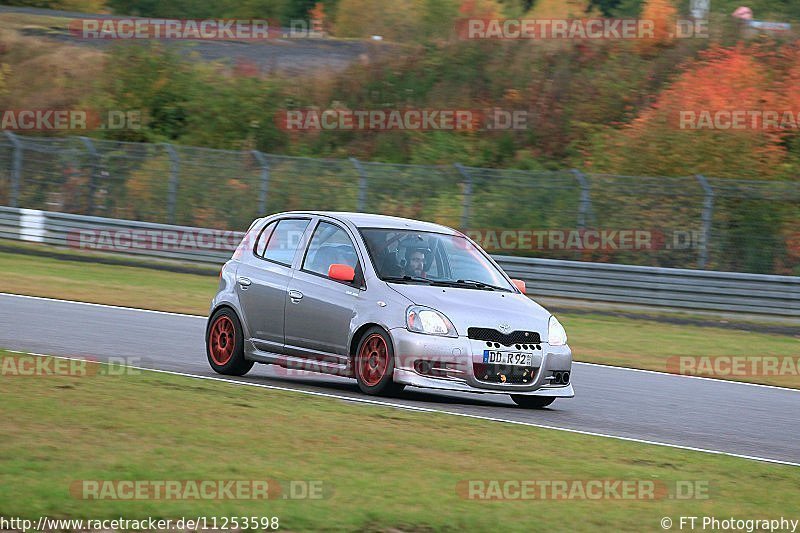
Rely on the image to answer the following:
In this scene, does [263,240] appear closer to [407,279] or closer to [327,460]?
[407,279]

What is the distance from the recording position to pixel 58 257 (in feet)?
94.3

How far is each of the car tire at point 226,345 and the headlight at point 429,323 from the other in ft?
7.25

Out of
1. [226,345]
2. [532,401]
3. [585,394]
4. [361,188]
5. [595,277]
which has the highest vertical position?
[361,188]

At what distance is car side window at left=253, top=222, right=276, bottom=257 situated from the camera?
42.0ft

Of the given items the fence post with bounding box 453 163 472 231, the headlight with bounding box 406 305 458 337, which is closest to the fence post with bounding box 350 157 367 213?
the fence post with bounding box 453 163 472 231

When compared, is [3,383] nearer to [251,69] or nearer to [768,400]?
[768,400]

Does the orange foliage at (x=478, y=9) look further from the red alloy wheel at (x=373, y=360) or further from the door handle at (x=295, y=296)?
the red alloy wheel at (x=373, y=360)

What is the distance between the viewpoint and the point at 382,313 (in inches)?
441

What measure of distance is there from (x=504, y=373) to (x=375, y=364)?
1.13 metres

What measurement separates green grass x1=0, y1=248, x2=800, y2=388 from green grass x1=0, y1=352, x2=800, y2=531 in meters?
7.48

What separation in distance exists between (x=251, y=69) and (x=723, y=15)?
15.2 metres

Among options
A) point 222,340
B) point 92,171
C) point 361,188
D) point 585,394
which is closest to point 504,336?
point 585,394

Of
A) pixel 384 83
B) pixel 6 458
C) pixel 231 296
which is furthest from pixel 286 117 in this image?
pixel 6 458

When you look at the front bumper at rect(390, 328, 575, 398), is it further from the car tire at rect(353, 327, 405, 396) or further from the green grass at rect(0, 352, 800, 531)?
the green grass at rect(0, 352, 800, 531)
